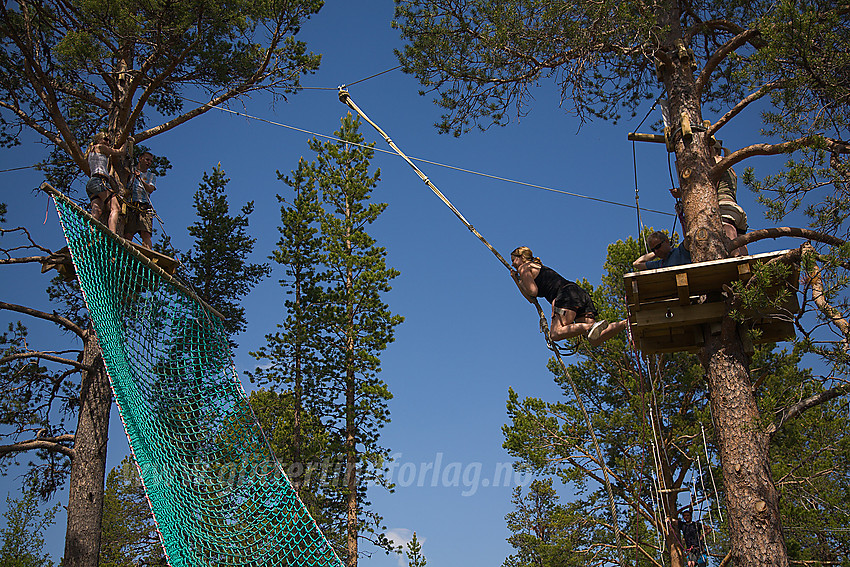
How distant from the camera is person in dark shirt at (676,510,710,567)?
9.42 meters

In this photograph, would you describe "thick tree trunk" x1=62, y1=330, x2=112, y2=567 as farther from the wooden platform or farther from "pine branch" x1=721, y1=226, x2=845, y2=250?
"pine branch" x1=721, y1=226, x2=845, y2=250

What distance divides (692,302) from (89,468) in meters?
5.10

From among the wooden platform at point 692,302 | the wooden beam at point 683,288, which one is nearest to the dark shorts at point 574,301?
the wooden platform at point 692,302

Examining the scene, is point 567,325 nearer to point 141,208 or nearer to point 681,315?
point 681,315

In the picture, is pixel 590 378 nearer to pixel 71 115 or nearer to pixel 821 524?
pixel 821 524

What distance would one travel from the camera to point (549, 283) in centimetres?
511

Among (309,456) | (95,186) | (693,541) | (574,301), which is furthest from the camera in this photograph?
(309,456)

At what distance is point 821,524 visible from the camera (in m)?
9.50

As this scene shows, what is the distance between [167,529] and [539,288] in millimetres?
3047

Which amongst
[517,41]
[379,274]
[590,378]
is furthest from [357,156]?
[517,41]

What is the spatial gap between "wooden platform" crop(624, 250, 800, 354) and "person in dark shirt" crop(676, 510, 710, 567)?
535 centimetres

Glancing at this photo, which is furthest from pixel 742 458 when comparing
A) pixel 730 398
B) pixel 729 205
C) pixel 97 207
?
pixel 97 207

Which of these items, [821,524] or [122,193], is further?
[821,524]

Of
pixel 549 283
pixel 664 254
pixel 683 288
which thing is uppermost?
pixel 664 254
